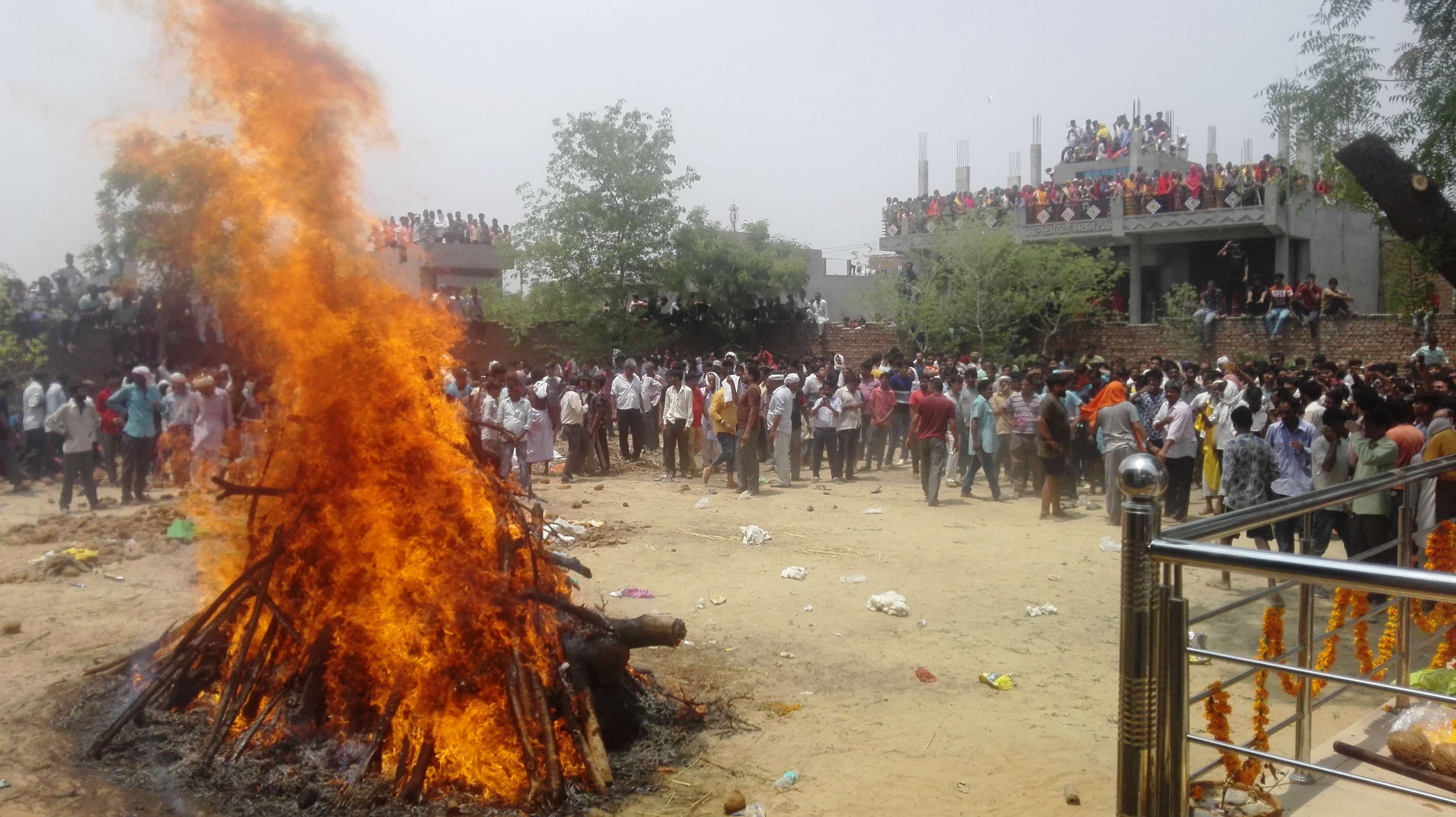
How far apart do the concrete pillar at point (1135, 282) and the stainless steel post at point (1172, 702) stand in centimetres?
2682

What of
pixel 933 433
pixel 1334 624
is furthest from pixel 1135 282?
pixel 1334 624

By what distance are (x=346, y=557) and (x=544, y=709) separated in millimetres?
1626

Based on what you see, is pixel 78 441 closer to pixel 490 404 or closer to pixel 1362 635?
pixel 490 404

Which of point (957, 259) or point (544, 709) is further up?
point (957, 259)

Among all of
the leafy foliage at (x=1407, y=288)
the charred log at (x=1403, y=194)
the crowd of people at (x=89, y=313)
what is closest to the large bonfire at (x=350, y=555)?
the charred log at (x=1403, y=194)

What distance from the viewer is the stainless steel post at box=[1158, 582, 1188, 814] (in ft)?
9.09

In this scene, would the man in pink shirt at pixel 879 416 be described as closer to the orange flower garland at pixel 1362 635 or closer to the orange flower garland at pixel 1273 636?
the orange flower garland at pixel 1362 635

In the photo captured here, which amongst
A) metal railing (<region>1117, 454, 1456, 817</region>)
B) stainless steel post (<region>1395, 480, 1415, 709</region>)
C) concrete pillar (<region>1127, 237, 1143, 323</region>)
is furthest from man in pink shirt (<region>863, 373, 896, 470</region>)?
metal railing (<region>1117, 454, 1456, 817</region>)

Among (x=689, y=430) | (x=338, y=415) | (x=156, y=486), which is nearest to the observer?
(x=338, y=415)

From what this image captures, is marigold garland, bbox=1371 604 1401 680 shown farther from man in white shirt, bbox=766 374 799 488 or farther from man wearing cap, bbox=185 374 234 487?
man wearing cap, bbox=185 374 234 487

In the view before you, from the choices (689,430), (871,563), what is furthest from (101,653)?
(689,430)

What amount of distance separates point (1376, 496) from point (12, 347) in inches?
792

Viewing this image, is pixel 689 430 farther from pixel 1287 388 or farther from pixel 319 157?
pixel 319 157

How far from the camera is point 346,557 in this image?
5941 millimetres
